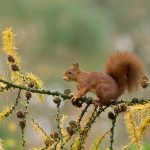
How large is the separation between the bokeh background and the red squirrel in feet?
58.1

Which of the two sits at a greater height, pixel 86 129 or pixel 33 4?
pixel 33 4

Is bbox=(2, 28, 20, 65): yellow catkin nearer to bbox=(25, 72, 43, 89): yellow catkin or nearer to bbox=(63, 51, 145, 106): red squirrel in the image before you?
bbox=(25, 72, 43, 89): yellow catkin

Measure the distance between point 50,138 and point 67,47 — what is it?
843 inches

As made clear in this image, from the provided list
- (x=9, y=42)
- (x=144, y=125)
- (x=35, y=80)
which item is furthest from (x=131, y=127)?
(x=9, y=42)

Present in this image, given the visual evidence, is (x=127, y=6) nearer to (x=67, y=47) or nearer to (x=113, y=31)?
(x=113, y=31)

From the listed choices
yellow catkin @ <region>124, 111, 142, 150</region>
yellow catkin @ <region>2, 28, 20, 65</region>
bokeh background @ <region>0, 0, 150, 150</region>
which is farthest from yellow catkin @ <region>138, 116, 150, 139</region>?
bokeh background @ <region>0, 0, 150, 150</region>

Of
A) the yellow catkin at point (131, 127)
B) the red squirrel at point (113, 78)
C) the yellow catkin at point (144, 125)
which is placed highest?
the red squirrel at point (113, 78)

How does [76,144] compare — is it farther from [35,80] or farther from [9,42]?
[9,42]

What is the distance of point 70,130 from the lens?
2121 millimetres

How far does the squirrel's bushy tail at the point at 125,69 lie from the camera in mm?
2443

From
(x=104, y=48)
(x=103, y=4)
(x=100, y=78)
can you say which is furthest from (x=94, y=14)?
(x=100, y=78)

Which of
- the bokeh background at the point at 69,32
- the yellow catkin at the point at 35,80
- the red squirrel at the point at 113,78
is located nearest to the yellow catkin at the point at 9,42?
the yellow catkin at the point at 35,80

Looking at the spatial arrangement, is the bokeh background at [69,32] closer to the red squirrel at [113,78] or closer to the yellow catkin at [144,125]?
the red squirrel at [113,78]

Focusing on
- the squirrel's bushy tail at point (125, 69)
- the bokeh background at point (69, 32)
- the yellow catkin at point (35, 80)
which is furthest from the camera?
the bokeh background at point (69, 32)
